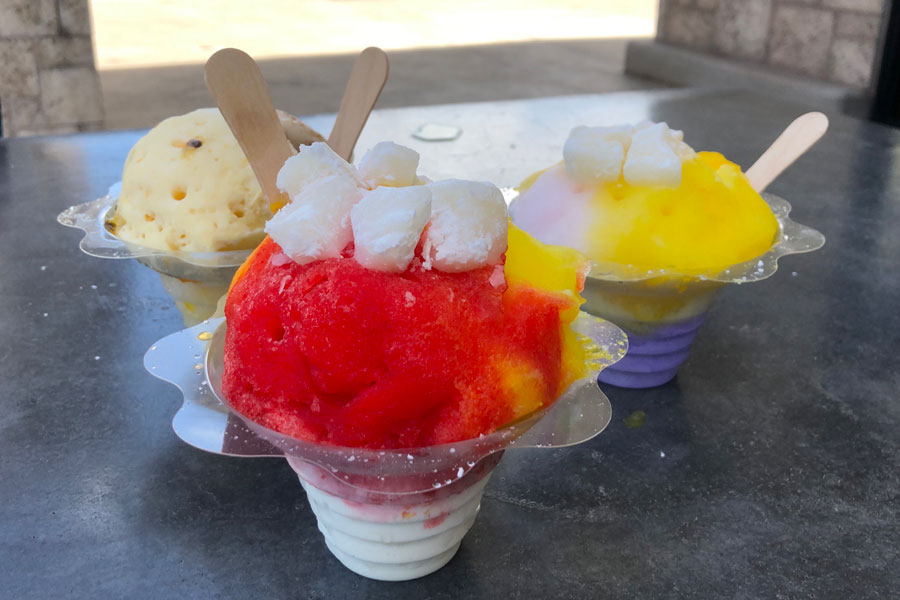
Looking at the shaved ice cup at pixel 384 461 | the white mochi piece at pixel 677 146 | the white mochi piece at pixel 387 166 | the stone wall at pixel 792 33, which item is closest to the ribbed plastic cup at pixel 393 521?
the shaved ice cup at pixel 384 461

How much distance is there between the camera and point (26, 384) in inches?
41.9

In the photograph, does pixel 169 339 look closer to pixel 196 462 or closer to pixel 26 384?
pixel 196 462

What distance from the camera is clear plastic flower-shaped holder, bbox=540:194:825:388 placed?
3.19 feet

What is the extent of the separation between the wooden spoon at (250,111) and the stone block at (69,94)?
3558 mm

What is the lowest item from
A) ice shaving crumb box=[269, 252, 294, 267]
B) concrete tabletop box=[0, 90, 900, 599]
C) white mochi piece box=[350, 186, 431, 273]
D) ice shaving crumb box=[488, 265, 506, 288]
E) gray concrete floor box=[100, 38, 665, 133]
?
gray concrete floor box=[100, 38, 665, 133]

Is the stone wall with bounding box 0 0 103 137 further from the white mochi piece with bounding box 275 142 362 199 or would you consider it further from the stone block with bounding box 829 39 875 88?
the stone block with bounding box 829 39 875 88

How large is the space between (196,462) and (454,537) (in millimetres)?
342

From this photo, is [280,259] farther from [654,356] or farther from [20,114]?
[20,114]

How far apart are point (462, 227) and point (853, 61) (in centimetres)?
421

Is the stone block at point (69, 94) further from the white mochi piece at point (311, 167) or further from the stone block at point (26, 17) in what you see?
the white mochi piece at point (311, 167)

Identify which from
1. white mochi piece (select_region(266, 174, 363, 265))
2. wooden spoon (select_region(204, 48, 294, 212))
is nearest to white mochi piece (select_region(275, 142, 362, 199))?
white mochi piece (select_region(266, 174, 363, 265))

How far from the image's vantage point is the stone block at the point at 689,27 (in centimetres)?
529

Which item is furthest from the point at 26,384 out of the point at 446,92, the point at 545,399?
the point at 446,92

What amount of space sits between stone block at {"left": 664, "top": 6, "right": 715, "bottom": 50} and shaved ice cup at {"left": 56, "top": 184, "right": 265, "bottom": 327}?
4.91 meters
